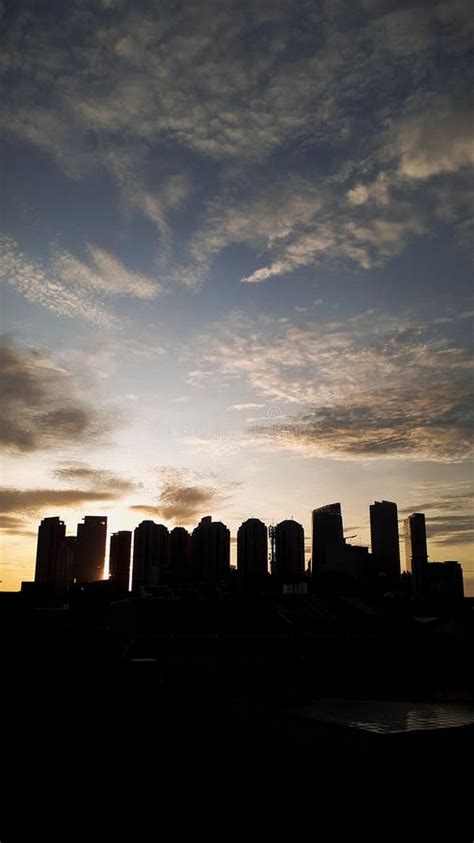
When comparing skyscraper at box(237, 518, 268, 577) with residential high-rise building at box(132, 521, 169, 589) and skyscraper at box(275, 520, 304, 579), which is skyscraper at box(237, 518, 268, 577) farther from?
residential high-rise building at box(132, 521, 169, 589)

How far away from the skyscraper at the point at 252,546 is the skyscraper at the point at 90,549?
45383 mm

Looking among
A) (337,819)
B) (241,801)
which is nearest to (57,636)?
(241,801)

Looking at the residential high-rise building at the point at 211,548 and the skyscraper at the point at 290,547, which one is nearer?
the residential high-rise building at the point at 211,548

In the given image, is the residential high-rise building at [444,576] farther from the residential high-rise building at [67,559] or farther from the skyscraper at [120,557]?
the residential high-rise building at [67,559]

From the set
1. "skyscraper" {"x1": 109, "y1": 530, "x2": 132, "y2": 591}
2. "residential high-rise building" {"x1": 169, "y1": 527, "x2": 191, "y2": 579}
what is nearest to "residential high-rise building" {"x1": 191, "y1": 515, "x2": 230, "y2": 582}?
"residential high-rise building" {"x1": 169, "y1": 527, "x2": 191, "y2": 579}

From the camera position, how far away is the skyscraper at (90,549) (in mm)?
168125

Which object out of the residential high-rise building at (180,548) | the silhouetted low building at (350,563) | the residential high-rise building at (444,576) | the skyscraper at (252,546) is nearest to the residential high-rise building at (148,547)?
the residential high-rise building at (180,548)

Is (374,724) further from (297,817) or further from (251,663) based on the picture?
(251,663)

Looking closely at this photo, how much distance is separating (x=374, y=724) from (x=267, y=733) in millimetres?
3158

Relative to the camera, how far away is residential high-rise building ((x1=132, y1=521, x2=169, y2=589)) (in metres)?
142

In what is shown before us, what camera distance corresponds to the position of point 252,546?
148 metres

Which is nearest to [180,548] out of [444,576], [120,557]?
[120,557]

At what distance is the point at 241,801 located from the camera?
1355cm

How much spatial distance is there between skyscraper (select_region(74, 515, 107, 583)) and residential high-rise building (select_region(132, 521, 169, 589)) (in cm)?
2853
